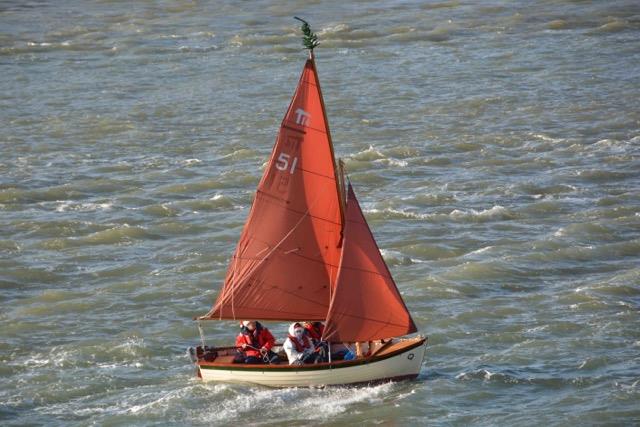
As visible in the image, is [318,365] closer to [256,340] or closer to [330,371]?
[330,371]

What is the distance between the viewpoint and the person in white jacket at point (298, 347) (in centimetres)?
2967

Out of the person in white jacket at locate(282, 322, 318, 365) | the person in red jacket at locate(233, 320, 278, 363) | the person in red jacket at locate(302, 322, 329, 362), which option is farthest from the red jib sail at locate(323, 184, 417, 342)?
the person in red jacket at locate(233, 320, 278, 363)

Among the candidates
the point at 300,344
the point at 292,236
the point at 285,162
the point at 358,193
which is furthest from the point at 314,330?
the point at 358,193

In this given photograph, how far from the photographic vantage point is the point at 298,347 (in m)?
29.7

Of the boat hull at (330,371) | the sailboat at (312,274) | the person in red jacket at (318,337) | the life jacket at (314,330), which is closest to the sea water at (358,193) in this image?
the boat hull at (330,371)

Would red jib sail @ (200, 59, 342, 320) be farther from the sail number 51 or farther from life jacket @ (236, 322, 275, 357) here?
life jacket @ (236, 322, 275, 357)

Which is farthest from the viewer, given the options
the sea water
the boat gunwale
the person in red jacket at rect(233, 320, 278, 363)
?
the sea water

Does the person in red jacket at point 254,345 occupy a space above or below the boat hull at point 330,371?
above

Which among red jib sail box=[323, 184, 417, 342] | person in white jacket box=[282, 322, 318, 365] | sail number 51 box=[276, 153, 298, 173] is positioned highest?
sail number 51 box=[276, 153, 298, 173]

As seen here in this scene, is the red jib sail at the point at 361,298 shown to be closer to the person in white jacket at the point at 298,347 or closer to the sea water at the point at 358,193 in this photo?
the person in white jacket at the point at 298,347

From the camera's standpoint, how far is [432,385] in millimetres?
31344

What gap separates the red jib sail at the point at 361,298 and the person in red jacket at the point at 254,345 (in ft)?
4.83

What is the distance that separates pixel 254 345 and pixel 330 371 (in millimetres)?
2004

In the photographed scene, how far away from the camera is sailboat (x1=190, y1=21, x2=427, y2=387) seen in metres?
29.6
